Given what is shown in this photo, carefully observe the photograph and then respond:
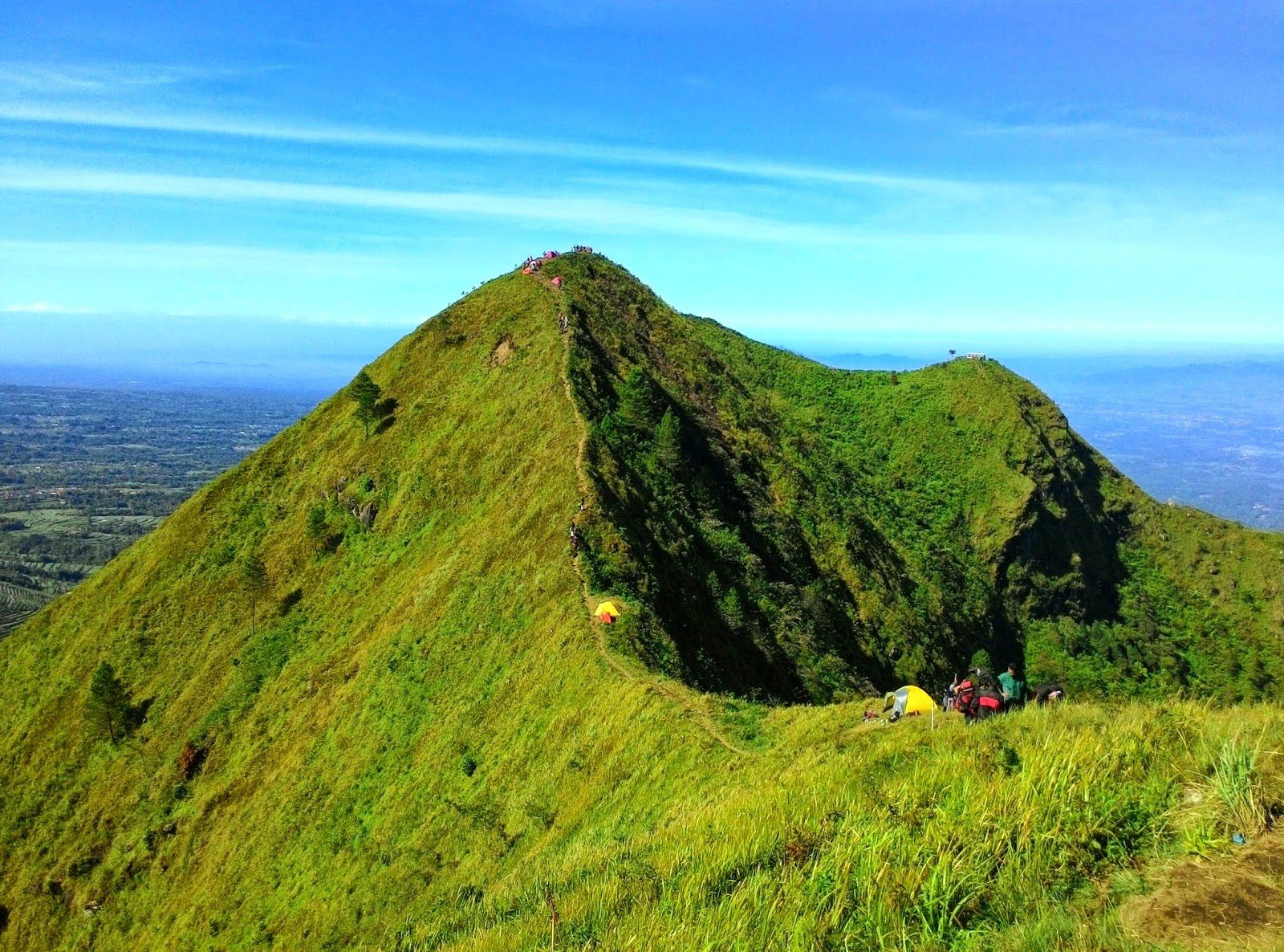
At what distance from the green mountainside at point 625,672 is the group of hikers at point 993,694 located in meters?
1.89

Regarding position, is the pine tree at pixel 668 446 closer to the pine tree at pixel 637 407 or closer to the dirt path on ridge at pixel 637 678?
the pine tree at pixel 637 407

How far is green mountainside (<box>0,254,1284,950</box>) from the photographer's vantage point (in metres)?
8.01

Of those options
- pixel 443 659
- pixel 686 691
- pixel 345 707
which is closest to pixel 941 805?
pixel 686 691

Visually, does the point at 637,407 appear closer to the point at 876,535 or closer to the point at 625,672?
the point at 876,535

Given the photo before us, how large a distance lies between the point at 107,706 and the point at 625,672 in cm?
3690

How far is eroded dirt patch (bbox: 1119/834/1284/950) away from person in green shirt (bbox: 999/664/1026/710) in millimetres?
9445

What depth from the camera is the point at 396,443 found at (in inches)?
2165

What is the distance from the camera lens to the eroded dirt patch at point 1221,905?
598cm

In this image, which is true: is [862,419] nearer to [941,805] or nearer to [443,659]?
[443,659]

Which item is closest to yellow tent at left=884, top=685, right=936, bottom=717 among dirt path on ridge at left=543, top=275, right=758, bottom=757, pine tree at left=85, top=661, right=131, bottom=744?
dirt path on ridge at left=543, top=275, right=758, bottom=757

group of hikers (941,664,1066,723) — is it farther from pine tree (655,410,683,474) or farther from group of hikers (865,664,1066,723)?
pine tree (655,410,683,474)

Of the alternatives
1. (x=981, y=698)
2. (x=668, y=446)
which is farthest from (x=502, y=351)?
(x=981, y=698)

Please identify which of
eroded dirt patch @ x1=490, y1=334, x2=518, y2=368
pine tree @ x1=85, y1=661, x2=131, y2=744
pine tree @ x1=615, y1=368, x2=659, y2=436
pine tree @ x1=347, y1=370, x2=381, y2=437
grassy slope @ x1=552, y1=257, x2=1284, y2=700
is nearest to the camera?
grassy slope @ x1=552, y1=257, x2=1284, y2=700

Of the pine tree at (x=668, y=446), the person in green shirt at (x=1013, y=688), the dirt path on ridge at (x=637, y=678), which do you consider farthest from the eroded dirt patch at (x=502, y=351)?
the person in green shirt at (x=1013, y=688)
